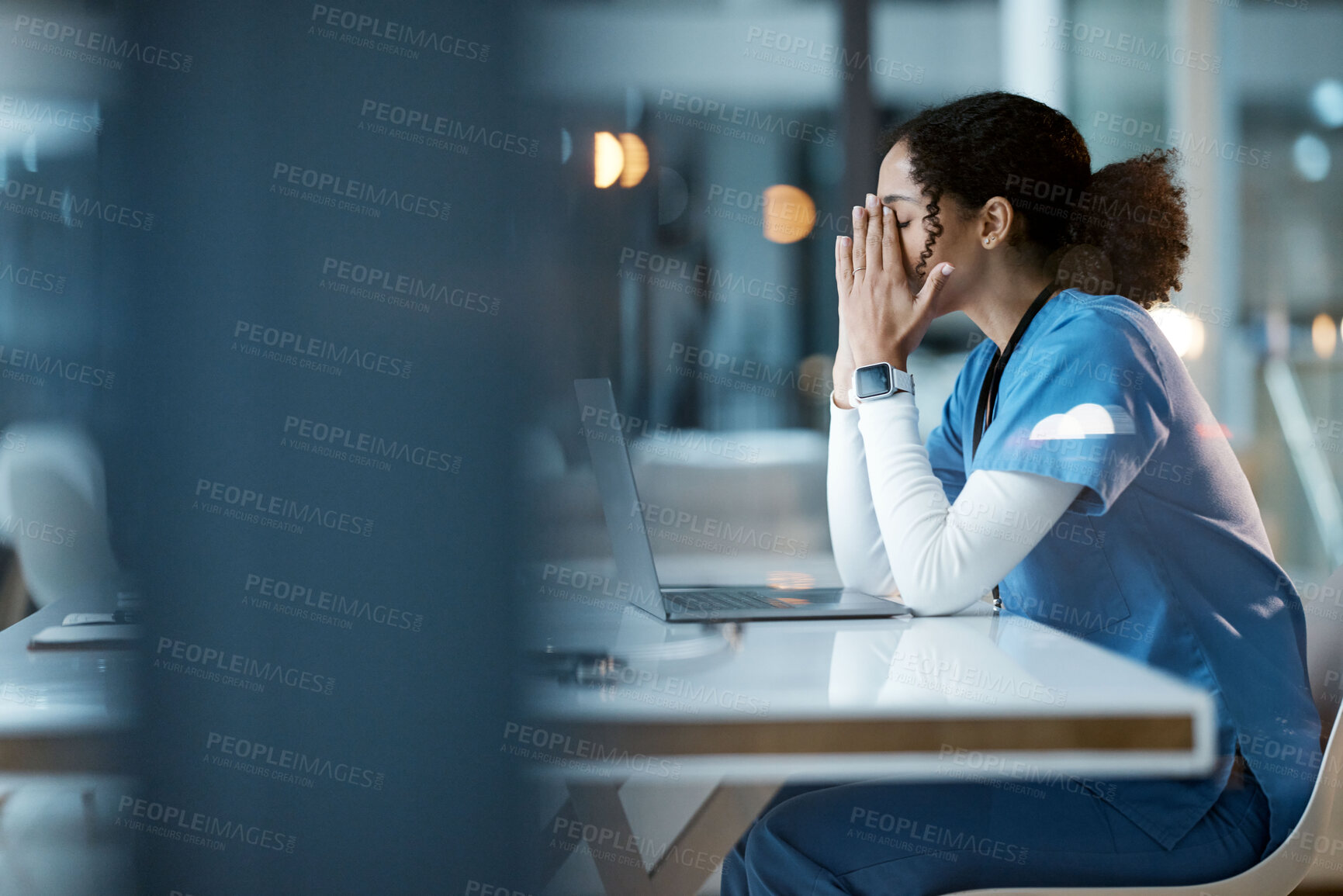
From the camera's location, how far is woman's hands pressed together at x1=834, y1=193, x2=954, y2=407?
1440 millimetres

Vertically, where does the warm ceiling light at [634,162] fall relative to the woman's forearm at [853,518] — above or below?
above

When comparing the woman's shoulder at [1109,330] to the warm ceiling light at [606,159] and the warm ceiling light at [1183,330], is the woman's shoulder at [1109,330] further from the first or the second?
the warm ceiling light at [1183,330]

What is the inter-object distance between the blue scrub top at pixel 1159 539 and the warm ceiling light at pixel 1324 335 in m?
3.43

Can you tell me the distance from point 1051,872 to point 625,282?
348 cm

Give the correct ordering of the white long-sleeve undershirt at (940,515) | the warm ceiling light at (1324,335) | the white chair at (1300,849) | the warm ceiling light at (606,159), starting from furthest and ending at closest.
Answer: the warm ceiling light at (1324,335) → the warm ceiling light at (606,159) → the white long-sleeve undershirt at (940,515) → the white chair at (1300,849)

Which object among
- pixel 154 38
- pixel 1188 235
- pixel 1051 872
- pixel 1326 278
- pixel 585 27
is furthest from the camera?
pixel 1326 278

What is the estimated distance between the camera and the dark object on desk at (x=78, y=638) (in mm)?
870

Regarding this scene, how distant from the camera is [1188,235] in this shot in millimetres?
1562

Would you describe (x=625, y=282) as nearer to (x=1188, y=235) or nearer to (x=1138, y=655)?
(x=1188, y=235)

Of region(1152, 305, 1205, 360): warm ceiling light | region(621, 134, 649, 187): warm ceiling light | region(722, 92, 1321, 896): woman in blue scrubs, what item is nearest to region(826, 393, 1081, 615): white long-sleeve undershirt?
region(722, 92, 1321, 896): woman in blue scrubs

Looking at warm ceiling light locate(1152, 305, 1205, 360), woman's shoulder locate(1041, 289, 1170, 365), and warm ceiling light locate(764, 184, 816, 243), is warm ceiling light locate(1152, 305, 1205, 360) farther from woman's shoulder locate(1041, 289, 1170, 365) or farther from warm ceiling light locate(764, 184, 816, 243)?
woman's shoulder locate(1041, 289, 1170, 365)

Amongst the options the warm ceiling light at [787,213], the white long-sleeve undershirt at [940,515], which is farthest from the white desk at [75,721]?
the warm ceiling light at [787,213]

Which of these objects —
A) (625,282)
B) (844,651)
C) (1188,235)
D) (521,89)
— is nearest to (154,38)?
(521,89)

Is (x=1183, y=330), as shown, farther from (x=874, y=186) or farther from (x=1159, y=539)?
(x=1159, y=539)
